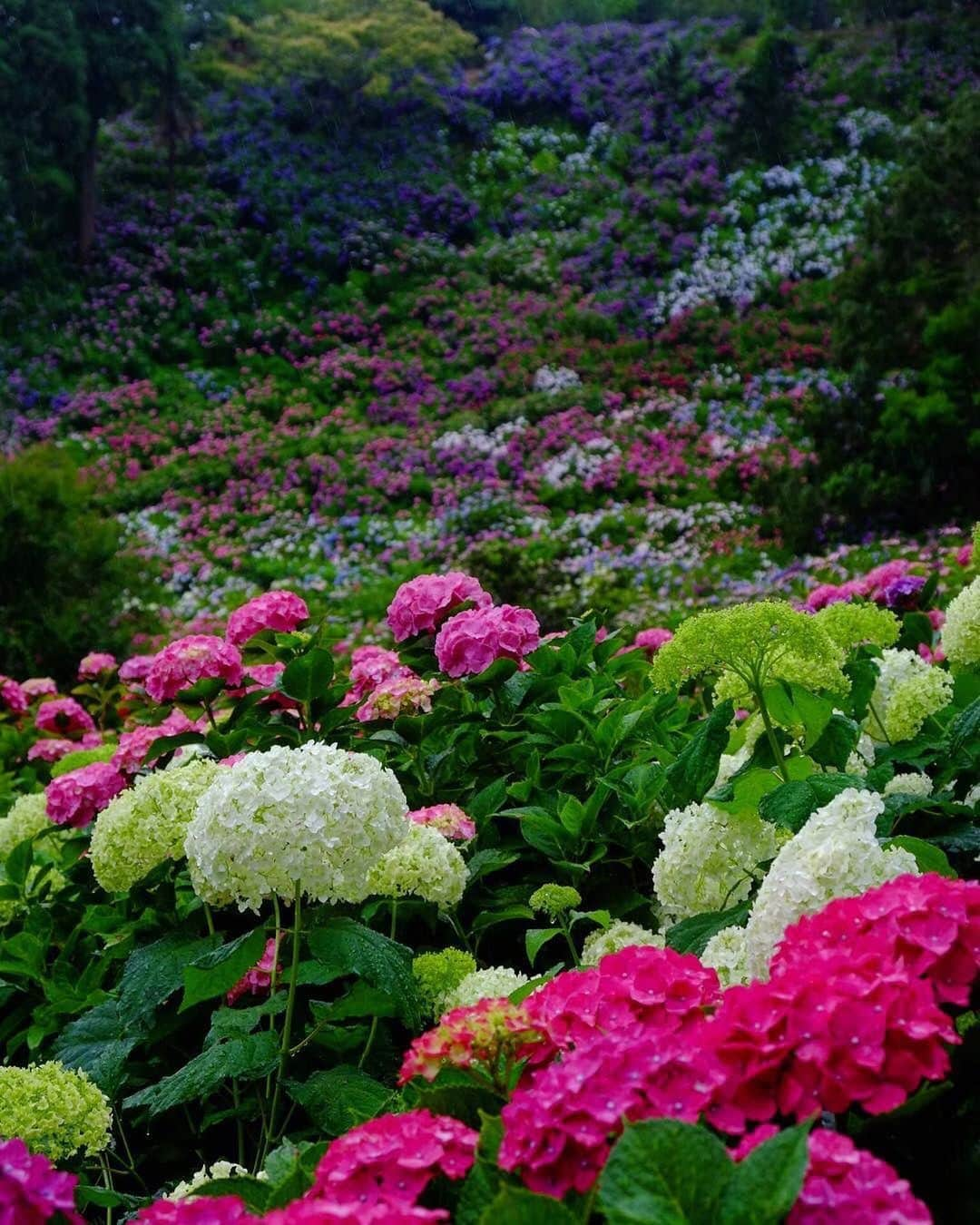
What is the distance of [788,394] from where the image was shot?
11883 millimetres

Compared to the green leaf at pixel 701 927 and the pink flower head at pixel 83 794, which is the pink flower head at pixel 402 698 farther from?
the green leaf at pixel 701 927

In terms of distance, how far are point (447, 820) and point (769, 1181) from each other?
1324 mm

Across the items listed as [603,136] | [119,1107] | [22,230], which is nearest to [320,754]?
[119,1107]

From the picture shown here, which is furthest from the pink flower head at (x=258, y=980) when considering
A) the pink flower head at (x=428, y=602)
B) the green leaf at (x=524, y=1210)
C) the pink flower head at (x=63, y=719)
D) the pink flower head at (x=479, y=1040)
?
the pink flower head at (x=63, y=719)

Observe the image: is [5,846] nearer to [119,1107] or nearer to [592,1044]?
[119,1107]

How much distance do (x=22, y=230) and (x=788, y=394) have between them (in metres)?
10.9

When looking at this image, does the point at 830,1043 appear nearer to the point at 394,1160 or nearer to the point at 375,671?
the point at 394,1160

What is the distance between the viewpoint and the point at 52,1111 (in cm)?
171

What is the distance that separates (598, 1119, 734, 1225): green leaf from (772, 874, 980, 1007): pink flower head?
230 millimetres

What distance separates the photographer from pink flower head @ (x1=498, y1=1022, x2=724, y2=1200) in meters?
1.01

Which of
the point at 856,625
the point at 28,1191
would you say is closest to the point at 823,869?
the point at 28,1191

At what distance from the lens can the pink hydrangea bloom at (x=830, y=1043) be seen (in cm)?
101

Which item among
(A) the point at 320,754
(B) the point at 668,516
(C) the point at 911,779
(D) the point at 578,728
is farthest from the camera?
(B) the point at 668,516

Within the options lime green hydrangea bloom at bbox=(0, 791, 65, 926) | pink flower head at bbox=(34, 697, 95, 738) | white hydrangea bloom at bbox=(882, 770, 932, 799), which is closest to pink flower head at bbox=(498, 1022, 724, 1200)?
white hydrangea bloom at bbox=(882, 770, 932, 799)
